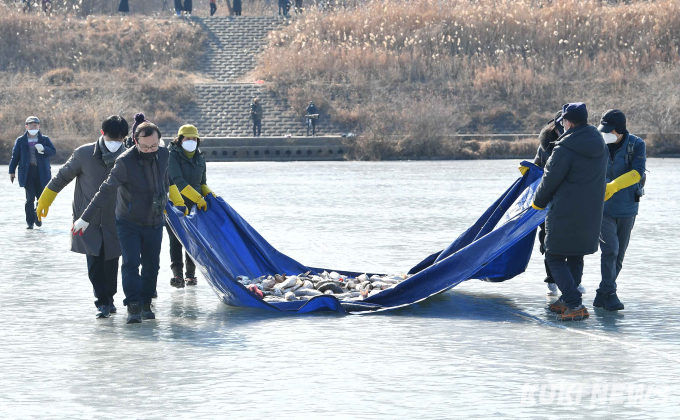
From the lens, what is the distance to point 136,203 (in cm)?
789

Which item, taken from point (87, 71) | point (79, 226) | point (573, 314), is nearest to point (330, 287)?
point (573, 314)

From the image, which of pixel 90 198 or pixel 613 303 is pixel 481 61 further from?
pixel 90 198

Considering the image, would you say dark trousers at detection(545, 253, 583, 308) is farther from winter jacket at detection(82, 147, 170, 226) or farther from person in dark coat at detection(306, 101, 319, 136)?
person in dark coat at detection(306, 101, 319, 136)

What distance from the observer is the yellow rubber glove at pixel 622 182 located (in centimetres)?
824

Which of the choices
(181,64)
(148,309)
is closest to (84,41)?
(181,64)

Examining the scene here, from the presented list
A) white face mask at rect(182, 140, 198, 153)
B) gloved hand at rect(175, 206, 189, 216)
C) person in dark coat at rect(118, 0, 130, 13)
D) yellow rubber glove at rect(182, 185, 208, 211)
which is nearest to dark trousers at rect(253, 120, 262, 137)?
person in dark coat at rect(118, 0, 130, 13)

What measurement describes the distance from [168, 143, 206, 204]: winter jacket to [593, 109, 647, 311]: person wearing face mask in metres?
3.76

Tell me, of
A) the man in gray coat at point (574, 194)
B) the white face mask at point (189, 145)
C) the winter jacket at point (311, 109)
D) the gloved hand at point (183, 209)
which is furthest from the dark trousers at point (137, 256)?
the winter jacket at point (311, 109)

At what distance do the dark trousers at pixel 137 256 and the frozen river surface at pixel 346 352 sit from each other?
0.91ft

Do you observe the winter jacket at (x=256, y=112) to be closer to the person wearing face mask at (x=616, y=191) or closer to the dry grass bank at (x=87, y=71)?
the dry grass bank at (x=87, y=71)

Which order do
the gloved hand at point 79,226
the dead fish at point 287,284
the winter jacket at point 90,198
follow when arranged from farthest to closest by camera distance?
1. the dead fish at point 287,284
2. the winter jacket at point 90,198
3. the gloved hand at point 79,226

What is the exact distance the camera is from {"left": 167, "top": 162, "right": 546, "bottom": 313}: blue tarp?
332 inches

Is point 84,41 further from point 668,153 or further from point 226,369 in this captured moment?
point 226,369

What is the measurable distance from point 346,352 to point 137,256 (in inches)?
80.3
